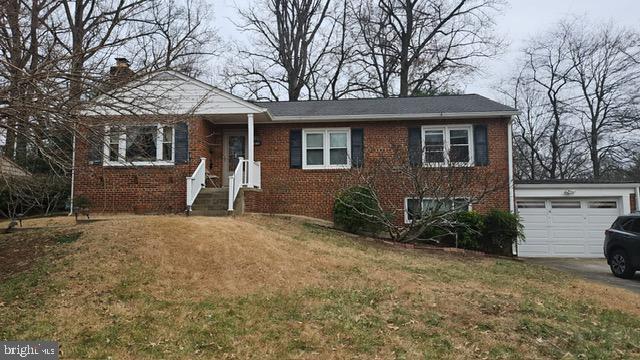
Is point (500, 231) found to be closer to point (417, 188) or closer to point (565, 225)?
point (417, 188)

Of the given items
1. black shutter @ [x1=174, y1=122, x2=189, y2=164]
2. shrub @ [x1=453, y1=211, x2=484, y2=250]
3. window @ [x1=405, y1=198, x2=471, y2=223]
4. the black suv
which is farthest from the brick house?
the black suv

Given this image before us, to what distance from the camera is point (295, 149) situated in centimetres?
1620

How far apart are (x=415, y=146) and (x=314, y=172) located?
135 inches

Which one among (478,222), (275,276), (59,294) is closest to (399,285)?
→ (275,276)

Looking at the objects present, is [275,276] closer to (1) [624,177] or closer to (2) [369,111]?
(2) [369,111]

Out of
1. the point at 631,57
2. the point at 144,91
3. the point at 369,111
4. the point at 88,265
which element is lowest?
the point at 88,265

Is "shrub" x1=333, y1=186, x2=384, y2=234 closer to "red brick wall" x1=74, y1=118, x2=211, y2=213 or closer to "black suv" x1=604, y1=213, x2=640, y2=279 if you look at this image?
"red brick wall" x1=74, y1=118, x2=211, y2=213

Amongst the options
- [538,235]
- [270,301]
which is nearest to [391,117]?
[538,235]

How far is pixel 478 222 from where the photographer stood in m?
13.8

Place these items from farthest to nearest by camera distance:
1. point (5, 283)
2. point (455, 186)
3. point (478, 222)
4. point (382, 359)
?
point (478, 222), point (455, 186), point (5, 283), point (382, 359)

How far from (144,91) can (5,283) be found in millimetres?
3609

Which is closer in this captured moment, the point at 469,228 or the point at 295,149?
the point at 469,228

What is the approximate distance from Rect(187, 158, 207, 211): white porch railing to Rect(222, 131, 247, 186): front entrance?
5.25 feet

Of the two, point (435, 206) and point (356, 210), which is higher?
point (435, 206)
